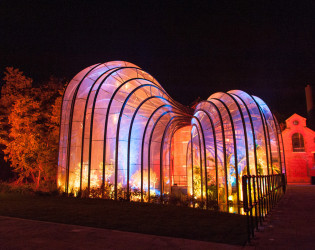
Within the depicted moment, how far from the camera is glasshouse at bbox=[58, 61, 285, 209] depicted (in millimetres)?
13883

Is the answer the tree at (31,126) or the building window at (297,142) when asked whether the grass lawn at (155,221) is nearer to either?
the tree at (31,126)

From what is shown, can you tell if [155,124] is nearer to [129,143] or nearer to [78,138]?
[129,143]

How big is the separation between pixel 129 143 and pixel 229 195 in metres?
6.13

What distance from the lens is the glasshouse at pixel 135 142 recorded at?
13883 mm

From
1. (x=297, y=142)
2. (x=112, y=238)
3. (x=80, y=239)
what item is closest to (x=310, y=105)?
(x=297, y=142)

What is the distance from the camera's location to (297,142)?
30688 millimetres

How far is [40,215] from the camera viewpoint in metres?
7.64

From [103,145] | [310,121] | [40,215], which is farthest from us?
[310,121]

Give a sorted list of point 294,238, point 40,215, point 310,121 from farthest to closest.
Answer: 1. point 310,121
2. point 40,215
3. point 294,238

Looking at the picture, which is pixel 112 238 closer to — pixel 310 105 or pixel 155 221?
pixel 155 221

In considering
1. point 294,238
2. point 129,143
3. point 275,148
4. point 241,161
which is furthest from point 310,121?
point 294,238

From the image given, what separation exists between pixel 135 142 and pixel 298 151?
74.9ft

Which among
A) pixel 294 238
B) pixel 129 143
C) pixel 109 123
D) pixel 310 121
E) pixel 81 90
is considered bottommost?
pixel 294 238

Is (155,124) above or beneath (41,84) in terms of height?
beneath
